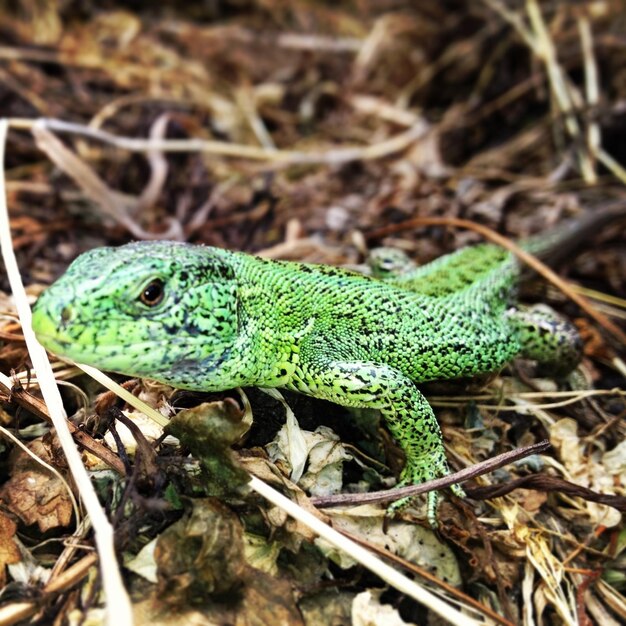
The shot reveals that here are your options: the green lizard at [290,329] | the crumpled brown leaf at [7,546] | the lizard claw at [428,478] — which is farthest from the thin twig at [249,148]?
the lizard claw at [428,478]

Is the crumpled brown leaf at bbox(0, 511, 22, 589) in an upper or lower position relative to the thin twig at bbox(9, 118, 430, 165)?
lower

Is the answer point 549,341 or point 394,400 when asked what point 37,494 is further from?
point 549,341

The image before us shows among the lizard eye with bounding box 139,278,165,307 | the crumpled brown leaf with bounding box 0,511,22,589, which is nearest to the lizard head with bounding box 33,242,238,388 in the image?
the lizard eye with bounding box 139,278,165,307

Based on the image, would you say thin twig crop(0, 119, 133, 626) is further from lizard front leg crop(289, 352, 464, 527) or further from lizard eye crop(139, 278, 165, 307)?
lizard front leg crop(289, 352, 464, 527)

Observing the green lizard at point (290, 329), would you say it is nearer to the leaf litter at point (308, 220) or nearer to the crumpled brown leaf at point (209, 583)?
the leaf litter at point (308, 220)

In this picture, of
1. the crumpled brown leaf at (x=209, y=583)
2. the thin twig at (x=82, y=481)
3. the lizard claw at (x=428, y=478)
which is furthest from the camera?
the lizard claw at (x=428, y=478)

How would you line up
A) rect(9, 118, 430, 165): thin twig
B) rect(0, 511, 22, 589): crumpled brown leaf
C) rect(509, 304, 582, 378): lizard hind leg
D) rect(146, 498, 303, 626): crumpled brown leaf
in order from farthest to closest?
rect(9, 118, 430, 165): thin twig < rect(509, 304, 582, 378): lizard hind leg < rect(0, 511, 22, 589): crumpled brown leaf < rect(146, 498, 303, 626): crumpled brown leaf
